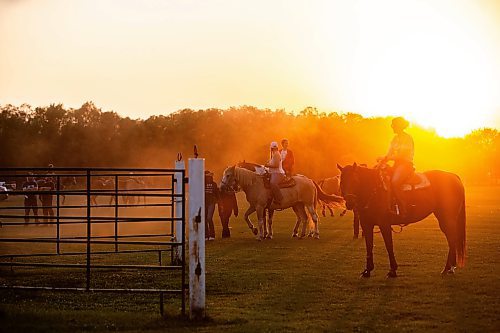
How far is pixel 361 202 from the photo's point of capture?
13.9 metres

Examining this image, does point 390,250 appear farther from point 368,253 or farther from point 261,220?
point 261,220

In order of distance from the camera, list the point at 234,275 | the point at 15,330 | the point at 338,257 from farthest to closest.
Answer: the point at 338,257 → the point at 234,275 → the point at 15,330

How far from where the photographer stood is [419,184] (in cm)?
1445

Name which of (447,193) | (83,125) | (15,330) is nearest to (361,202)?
(447,193)

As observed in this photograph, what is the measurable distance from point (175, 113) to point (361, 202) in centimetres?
Answer: 10145

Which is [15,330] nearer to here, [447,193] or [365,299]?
[365,299]

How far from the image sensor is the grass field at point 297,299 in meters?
9.16

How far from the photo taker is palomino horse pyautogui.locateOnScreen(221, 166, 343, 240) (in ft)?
71.9

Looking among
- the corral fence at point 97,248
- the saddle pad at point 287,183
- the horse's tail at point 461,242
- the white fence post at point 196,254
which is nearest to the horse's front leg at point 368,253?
the horse's tail at point 461,242

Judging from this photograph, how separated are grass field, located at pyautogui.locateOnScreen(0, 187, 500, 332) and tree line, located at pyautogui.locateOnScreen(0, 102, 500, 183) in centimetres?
7304

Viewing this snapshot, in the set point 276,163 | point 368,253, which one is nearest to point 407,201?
point 368,253

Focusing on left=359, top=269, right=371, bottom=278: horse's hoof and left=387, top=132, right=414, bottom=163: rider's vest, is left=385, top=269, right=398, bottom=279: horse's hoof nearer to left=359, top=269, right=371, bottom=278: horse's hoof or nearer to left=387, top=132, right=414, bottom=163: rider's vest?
left=359, top=269, right=371, bottom=278: horse's hoof

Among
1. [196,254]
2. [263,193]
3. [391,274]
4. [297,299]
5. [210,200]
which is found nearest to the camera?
[196,254]

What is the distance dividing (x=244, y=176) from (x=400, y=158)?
8440 millimetres
